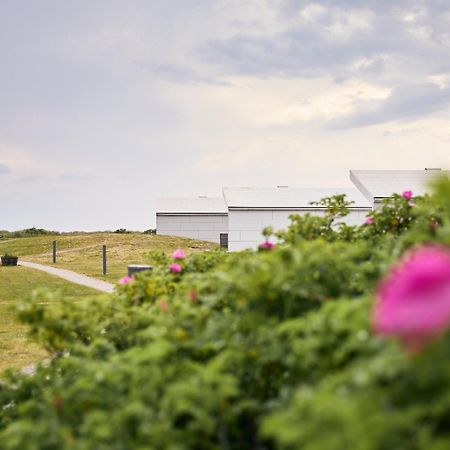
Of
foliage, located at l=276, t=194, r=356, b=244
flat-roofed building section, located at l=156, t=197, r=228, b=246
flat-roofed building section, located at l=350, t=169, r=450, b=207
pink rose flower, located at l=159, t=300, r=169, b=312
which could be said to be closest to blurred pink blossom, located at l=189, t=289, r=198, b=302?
pink rose flower, located at l=159, t=300, r=169, b=312

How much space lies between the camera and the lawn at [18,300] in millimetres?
9625

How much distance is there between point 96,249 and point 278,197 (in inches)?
689

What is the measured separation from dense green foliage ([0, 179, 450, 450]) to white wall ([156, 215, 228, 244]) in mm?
37021

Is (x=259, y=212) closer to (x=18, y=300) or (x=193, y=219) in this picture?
(x=193, y=219)

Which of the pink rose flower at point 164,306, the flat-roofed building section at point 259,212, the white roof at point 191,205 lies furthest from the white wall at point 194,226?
the pink rose flower at point 164,306

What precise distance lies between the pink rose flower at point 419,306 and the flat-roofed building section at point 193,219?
3888 centimetres

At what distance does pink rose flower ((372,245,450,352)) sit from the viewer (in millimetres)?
1667

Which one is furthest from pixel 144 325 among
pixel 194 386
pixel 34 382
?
pixel 194 386

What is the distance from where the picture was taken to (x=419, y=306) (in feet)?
5.53

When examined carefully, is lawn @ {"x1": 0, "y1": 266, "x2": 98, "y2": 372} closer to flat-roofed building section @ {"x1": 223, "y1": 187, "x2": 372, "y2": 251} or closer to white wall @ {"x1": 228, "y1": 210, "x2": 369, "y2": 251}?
white wall @ {"x1": 228, "y1": 210, "x2": 369, "y2": 251}

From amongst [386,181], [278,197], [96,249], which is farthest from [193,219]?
[386,181]

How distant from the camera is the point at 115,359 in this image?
3037 mm

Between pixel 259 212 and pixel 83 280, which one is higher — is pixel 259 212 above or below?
above

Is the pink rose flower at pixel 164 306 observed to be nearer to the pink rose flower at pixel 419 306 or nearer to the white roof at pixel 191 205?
the pink rose flower at pixel 419 306
